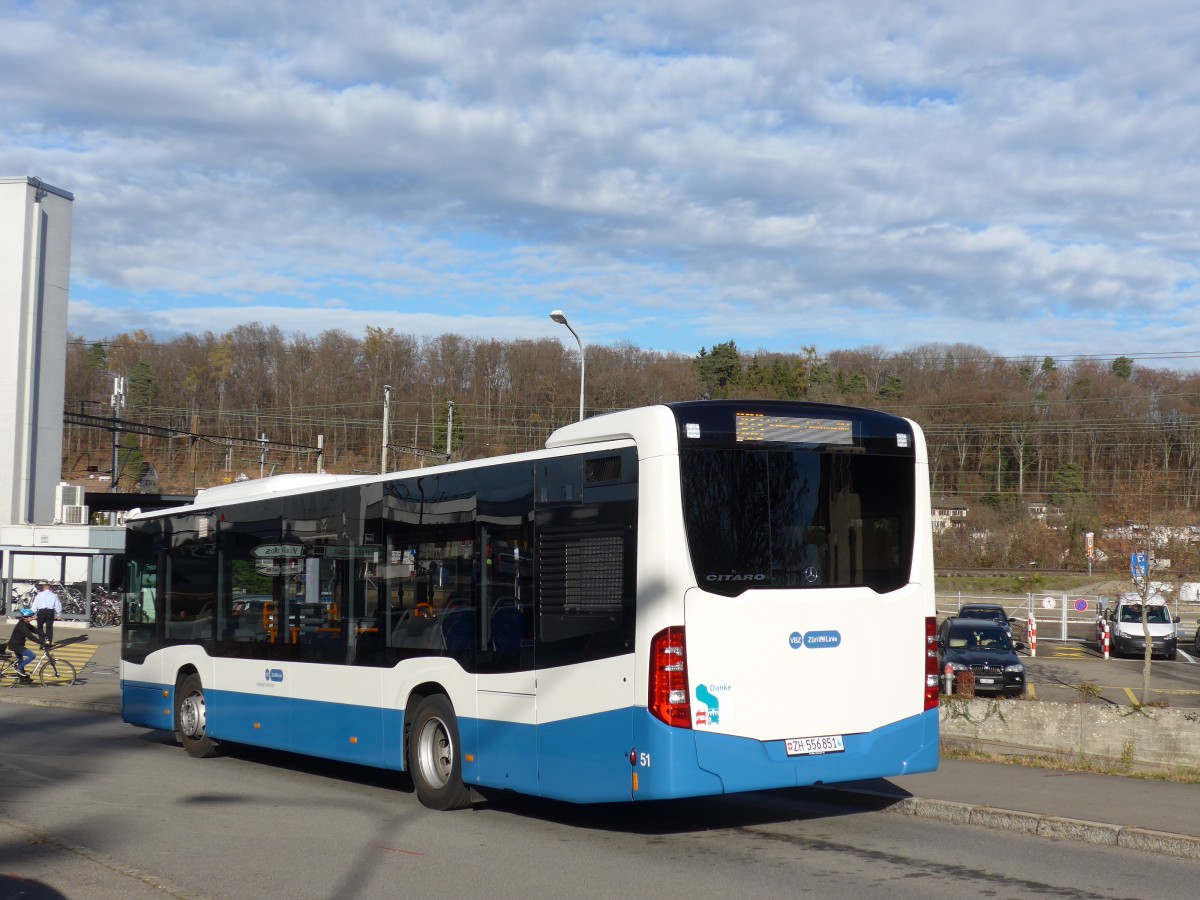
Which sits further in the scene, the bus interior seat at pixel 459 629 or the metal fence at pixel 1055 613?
the metal fence at pixel 1055 613

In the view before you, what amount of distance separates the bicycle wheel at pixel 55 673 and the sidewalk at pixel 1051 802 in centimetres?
1914

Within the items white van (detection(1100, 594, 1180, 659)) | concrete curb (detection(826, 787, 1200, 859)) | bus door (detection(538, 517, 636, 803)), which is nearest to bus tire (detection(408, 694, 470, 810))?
bus door (detection(538, 517, 636, 803))

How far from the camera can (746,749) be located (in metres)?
8.55

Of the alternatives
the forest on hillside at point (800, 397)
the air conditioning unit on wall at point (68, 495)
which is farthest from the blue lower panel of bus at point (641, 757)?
the forest on hillside at point (800, 397)

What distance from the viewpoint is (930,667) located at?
9586mm

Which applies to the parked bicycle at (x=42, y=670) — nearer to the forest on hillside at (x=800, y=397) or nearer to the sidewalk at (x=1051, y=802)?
the sidewalk at (x=1051, y=802)

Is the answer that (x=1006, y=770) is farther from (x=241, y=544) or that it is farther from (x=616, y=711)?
(x=241, y=544)

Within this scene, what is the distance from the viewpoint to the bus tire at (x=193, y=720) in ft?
49.2

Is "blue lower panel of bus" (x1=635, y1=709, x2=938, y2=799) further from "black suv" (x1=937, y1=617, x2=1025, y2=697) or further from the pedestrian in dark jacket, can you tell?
the pedestrian in dark jacket

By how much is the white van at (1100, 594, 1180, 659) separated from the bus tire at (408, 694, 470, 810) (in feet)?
101

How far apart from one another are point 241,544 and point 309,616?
2020 mm

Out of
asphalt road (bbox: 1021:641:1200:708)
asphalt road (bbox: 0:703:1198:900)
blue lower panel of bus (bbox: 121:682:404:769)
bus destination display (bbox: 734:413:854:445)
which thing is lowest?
asphalt road (bbox: 1021:641:1200:708)

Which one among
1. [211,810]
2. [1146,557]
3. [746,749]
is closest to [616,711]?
[746,749]

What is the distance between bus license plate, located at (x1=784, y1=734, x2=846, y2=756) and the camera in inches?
344
